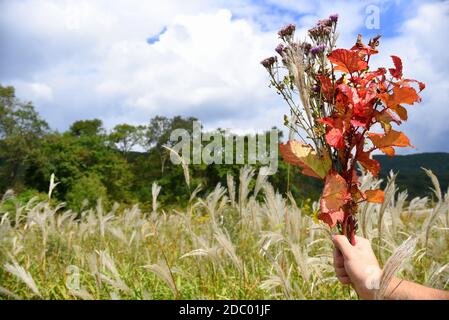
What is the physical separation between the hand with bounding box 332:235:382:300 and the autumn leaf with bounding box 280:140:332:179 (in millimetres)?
184

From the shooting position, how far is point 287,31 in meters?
1.32

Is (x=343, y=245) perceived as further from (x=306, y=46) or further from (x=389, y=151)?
(x=306, y=46)

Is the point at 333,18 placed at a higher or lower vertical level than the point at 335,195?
higher

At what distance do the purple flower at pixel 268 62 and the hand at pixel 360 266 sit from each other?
57cm

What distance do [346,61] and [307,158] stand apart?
0.28 metres

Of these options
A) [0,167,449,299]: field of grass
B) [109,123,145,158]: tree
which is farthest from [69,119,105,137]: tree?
[0,167,449,299]: field of grass

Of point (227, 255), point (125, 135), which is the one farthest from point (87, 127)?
point (227, 255)

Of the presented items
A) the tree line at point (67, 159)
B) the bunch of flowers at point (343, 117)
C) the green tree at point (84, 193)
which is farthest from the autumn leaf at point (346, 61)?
the tree line at point (67, 159)

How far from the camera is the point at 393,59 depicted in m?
1.25

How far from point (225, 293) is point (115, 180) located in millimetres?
37543

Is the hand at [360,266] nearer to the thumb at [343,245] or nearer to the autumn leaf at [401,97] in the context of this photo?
the thumb at [343,245]

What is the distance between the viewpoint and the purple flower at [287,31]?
4.31 feet
